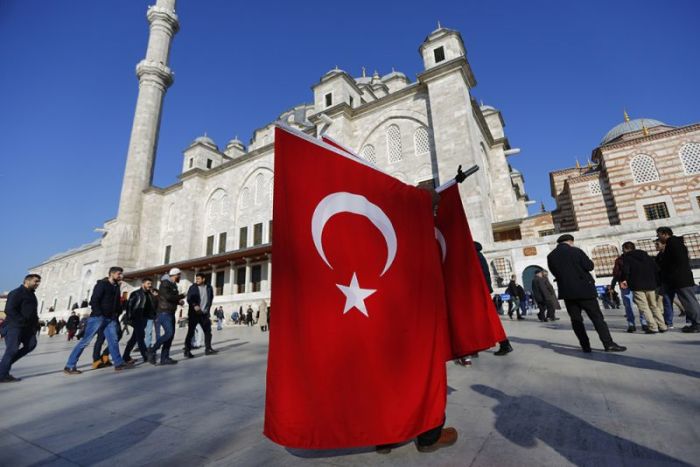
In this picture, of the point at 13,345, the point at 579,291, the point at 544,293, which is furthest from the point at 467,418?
the point at 544,293

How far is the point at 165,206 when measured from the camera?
28484 millimetres

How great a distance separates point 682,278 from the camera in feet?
14.7

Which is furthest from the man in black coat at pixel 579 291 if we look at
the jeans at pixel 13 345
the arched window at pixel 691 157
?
the arched window at pixel 691 157

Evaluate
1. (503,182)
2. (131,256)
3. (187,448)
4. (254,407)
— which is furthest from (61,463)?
(131,256)

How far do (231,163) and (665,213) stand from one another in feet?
94.8

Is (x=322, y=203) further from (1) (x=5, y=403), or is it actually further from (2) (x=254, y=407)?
(1) (x=5, y=403)

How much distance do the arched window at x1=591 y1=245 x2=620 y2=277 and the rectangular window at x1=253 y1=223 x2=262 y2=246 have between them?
19.3m

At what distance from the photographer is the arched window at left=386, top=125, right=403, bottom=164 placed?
18841 mm

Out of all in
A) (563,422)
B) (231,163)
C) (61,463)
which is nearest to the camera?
(61,463)

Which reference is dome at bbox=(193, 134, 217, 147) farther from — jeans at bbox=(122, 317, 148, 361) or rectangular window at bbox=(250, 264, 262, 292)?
jeans at bbox=(122, 317, 148, 361)

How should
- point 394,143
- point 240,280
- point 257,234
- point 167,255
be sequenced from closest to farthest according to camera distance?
1. point 394,143
2. point 240,280
3. point 257,234
4. point 167,255

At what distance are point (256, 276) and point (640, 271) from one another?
19.6 m

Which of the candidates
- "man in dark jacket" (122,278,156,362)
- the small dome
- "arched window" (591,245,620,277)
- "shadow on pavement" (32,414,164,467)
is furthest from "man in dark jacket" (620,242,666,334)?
the small dome

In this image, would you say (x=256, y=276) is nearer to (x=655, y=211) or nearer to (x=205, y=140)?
(x=205, y=140)
